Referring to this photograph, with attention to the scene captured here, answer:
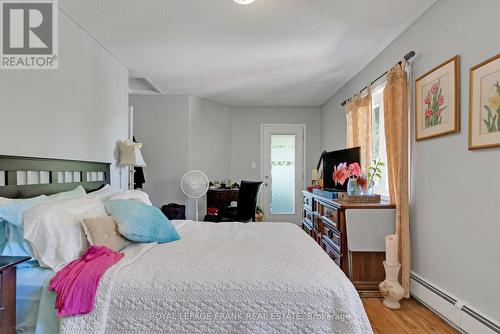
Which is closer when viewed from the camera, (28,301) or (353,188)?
(28,301)

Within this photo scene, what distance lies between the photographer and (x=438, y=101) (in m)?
2.26

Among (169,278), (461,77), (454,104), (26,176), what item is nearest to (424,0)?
(461,77)

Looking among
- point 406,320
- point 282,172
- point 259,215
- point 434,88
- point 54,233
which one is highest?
point 434,88

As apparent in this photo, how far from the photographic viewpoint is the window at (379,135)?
10.8 ft

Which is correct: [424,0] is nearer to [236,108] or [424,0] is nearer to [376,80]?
[376,80]

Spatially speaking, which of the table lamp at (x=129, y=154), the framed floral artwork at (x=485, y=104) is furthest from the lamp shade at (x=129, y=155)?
the framed floral artwork at (x=485, y=104)

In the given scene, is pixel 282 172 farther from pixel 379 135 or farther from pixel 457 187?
pixel 457 187

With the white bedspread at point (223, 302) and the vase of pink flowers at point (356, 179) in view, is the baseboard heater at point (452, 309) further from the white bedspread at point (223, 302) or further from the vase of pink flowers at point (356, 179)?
the white bedspread at point (223, 302)

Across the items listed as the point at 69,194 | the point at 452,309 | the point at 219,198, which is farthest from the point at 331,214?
the point at 219,198

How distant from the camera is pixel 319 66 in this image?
364 cm

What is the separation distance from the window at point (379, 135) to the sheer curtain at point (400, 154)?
0.48 m

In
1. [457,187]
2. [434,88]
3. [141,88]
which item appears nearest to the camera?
[457,187]

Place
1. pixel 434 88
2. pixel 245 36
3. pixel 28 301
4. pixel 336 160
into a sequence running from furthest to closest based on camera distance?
pixel 336 160, pixel 245 36, pixel 434 88, pixel 28 301

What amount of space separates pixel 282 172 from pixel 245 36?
3.49 meters
